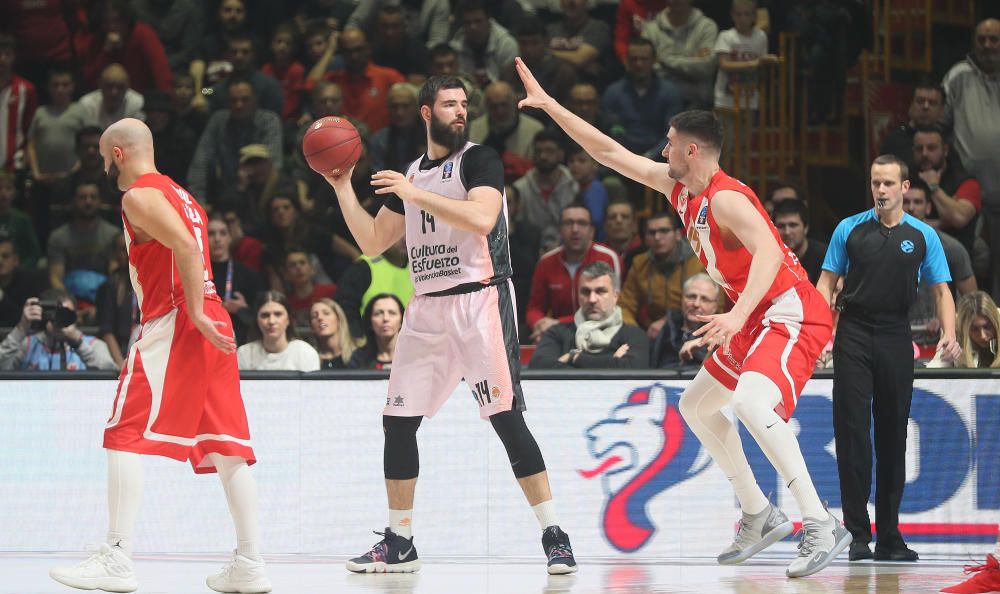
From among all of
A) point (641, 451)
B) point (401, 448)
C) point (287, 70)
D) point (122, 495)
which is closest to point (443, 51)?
point (287, 70)

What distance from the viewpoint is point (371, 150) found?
12297mm

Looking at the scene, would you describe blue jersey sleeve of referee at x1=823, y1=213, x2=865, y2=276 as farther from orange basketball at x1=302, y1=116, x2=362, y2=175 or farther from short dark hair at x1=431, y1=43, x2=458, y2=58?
short dark hair at x1=431, y1=43, x2=458, y2=58

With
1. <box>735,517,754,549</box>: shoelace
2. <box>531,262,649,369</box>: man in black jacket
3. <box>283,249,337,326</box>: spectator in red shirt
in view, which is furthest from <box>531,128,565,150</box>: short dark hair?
<box>735,517,754,549</box>: shoelace

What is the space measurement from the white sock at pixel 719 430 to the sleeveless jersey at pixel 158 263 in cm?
238

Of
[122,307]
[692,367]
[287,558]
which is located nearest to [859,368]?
[692,367]

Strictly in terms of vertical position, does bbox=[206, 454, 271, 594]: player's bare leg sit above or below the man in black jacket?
below

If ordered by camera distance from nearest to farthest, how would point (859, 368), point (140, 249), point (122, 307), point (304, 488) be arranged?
1. point (140, 249)
2. point (859, 368)
3. point (304, 488)
4. point (122, 307)

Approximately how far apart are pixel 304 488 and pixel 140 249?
2.53 m

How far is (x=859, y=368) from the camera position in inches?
304

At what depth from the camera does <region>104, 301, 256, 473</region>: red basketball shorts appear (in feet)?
19.6

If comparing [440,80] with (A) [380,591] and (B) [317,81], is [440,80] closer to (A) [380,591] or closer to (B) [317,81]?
(A) [380,591]

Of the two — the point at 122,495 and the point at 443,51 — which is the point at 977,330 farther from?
the point at 443,51

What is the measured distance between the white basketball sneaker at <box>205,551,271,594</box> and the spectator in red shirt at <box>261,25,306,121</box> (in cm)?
791

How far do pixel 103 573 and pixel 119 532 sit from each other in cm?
20
